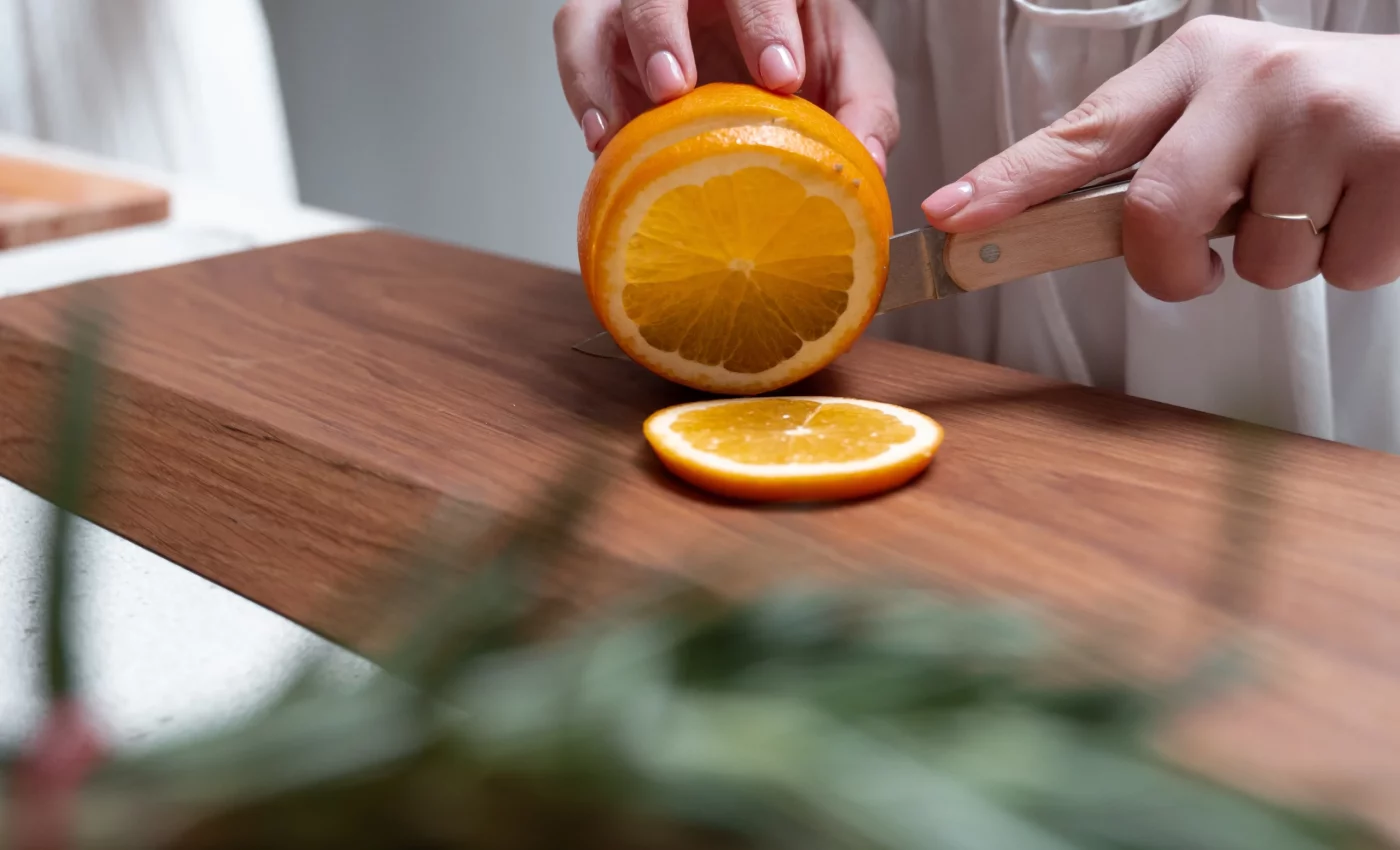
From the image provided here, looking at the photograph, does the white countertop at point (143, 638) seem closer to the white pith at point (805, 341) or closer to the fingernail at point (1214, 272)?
the white pith at point (805, 341)

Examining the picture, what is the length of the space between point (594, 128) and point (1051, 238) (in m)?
0.34

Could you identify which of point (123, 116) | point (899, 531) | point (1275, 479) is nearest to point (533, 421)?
point (899, 531)

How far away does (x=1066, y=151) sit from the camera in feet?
2.40

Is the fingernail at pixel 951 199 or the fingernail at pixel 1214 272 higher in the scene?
the fingernail at pixel 951 199

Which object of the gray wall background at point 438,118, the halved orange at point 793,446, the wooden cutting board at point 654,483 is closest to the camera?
the wooden cutting board at point 654,483

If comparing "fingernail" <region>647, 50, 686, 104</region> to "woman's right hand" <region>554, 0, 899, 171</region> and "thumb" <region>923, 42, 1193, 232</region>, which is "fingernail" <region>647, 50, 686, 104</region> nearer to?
"woman's right hand" <region>554, 0, 899, 171</region>

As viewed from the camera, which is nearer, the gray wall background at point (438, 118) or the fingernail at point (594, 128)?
the fingernail at point (594, 128)

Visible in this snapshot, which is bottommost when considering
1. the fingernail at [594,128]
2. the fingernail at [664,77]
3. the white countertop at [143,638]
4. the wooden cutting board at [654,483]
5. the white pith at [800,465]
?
the white countertop at [143,638]

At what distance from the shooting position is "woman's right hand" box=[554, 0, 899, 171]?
0.78m

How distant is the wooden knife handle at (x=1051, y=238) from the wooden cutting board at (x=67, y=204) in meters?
0.91

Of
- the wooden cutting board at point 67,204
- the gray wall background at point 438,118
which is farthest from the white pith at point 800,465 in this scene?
the gray wall background at point 438,118

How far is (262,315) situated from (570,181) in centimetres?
180

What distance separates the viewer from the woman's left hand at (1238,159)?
2.25ft

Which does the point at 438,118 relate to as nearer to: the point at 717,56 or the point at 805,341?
the point at 717,56
